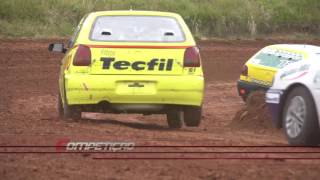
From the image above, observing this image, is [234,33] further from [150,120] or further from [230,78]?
[150,120]

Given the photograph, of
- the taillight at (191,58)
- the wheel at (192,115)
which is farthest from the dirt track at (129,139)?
the taillight at (191,58)

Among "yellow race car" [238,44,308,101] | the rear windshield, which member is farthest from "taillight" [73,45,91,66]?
the rear windshield

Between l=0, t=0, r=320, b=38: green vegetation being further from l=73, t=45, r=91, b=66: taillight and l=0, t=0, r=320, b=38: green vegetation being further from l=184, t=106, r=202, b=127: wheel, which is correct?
l=73, t=45, r=91, b=66: taillight

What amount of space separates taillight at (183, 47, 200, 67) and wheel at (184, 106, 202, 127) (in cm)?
60

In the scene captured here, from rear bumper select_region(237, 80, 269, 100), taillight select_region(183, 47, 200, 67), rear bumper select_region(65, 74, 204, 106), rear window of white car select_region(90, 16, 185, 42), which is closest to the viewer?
rear bumper select_region(65, 74, 204, 106)

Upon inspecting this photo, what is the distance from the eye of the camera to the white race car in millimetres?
8469

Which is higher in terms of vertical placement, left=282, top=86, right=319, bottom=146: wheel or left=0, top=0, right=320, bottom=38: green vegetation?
left=282, top=86, right=319, bottom=146: wheel

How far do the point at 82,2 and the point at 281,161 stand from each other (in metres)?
28.4

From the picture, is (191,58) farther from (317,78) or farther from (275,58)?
(275,58)

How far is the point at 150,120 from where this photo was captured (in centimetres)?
1434

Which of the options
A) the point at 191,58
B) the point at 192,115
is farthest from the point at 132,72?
the point at 192,115

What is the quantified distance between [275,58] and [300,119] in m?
7.48

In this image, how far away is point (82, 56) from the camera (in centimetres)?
1055

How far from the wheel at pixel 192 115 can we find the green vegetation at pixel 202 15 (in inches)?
802
